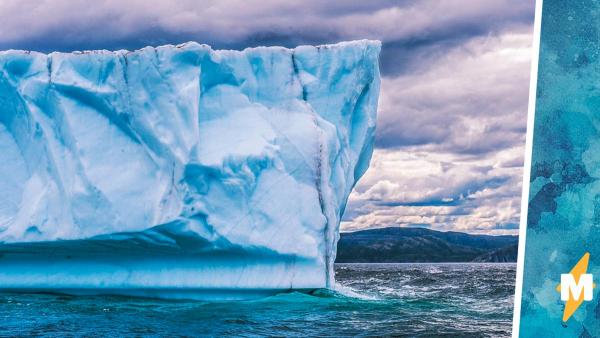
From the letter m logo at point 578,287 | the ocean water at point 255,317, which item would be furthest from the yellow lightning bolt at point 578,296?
the ocean water at point 255,317

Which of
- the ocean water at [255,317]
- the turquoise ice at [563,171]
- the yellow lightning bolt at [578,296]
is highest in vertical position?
the turquoise ice at [563,171]

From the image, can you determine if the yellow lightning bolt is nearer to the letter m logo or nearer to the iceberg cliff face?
the letter m logo

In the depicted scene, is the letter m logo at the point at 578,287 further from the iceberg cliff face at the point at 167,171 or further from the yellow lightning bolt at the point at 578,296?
the iceberg cliff face at the point at 167,171

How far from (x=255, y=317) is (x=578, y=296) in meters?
8.30

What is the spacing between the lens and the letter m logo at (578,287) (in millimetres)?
2543

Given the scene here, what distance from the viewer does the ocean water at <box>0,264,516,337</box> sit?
9.20m

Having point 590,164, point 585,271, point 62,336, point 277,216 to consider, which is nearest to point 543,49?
point 590,164

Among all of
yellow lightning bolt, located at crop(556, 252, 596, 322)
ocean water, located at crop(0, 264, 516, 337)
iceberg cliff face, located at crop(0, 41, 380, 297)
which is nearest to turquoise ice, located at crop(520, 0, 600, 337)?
yellow lightning bolt, located at crop(556, 252, 596, 322)

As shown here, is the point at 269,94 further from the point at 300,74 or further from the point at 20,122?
the point at 20,122

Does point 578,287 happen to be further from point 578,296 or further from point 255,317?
point 255,317

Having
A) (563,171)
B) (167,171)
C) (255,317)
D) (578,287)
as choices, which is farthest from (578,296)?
(167,171)

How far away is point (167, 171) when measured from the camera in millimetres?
12188

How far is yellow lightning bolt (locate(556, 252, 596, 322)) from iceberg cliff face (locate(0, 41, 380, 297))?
378 inches

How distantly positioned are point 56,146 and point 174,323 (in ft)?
15.6
